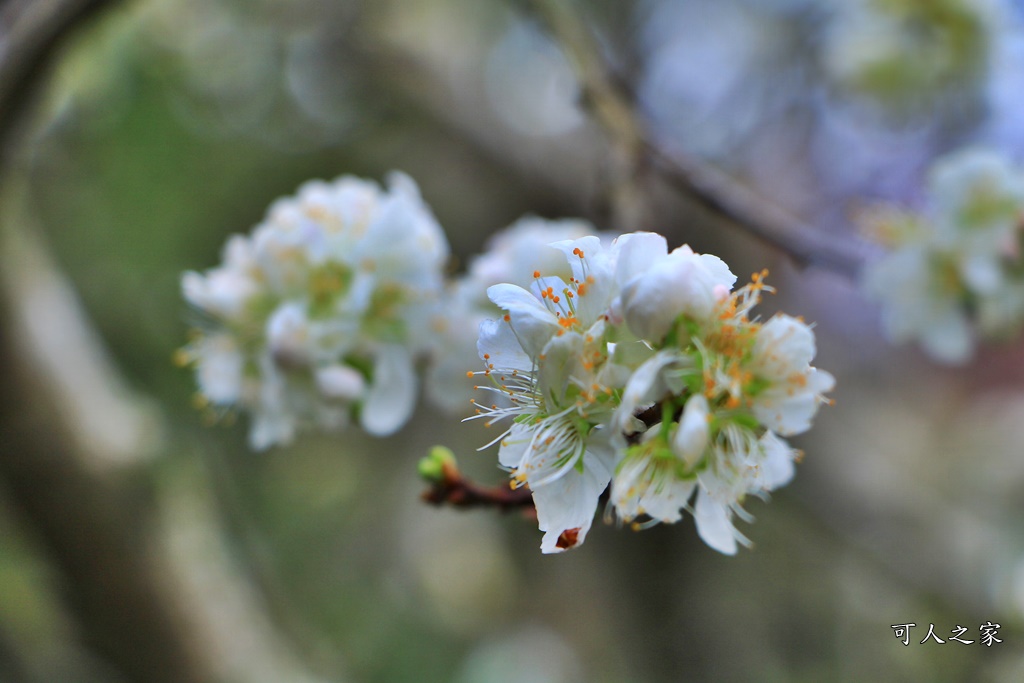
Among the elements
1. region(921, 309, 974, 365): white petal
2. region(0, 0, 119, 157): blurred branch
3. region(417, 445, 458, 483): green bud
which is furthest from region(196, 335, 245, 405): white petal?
region(921, 309, 974, 365): white petal

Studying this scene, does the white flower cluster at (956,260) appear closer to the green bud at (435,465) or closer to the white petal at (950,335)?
the white petal at (950,335)

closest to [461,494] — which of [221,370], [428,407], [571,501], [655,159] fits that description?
[571,501]

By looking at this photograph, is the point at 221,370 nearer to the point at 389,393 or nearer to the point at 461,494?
the point at 389,393

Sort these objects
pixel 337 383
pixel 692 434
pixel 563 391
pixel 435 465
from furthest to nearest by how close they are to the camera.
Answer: pixel 337 383 < pixel 435 465 < pixel 563 391 < pixel 692 434

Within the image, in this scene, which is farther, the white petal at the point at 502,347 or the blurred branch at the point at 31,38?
the blurred branch at the point at 31,38

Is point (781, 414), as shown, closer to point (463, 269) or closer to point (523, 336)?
point (523, 336)

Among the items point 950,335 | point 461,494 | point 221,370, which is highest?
point 221,370

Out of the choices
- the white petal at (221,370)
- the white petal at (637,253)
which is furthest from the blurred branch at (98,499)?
the white petal at (637,253)

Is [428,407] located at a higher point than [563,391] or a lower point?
lower

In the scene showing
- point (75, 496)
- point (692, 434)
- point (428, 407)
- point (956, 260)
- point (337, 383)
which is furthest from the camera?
point (428, 407)
